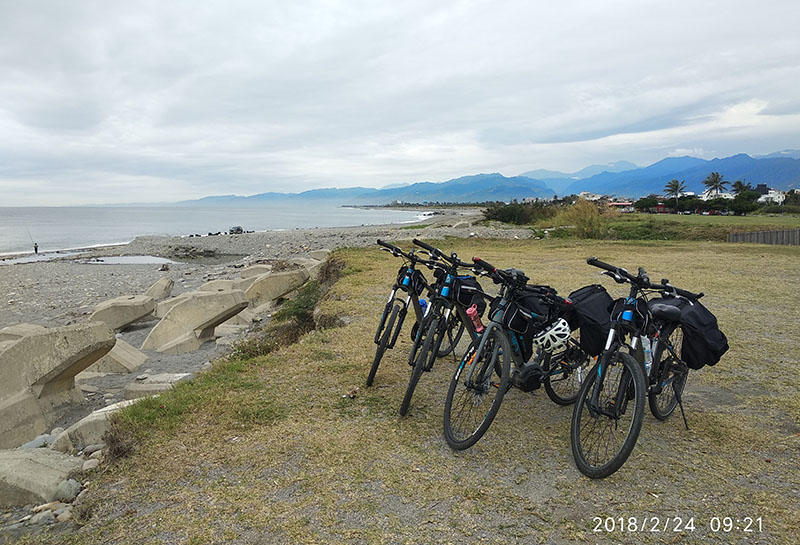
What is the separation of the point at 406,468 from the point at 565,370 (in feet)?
5.64

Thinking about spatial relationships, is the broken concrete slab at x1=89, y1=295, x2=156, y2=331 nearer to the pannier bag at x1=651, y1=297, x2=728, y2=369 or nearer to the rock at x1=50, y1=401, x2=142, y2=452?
the rock at x1=50, y1=401, x2=142, y2=452

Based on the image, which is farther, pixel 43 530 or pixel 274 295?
pixel 274 295

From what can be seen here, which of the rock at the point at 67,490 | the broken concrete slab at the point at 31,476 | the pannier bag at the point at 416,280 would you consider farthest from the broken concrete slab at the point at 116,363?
the pannier bag at the point at 416,280

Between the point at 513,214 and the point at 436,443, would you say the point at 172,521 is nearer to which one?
the point at 436,443

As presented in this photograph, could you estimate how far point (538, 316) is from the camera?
4203mm

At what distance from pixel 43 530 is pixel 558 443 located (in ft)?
11.8

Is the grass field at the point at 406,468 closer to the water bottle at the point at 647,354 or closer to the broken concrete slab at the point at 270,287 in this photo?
the water bottle at the point at 647,354

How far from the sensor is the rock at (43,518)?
3225 millimetres

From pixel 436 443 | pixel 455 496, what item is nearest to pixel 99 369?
pixel 436 443

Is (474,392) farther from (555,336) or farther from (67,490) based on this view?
(67,490)

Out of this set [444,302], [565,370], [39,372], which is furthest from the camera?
[39,372]

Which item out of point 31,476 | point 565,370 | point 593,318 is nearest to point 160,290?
point 31,476

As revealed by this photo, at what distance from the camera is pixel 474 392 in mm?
3973

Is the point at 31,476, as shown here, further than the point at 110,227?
No
